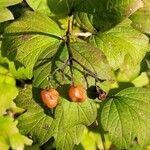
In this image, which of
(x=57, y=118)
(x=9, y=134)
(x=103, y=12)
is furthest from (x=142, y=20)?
(x=9, y=134)

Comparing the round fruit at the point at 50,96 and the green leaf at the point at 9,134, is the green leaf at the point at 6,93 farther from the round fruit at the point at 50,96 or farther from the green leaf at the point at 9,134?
the round fruit at the point at 50,96

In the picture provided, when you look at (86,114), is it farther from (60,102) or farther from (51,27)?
(51,27)

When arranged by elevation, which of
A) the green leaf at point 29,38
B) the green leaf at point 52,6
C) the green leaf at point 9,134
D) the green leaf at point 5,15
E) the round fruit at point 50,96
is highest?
the green leaf at point 5,15

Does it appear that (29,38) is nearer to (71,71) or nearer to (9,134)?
(71,71)

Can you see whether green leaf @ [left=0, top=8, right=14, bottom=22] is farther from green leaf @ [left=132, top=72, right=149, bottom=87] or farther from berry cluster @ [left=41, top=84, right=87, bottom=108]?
green leaf @ [left=132, top=72, right=149, bottom=87]

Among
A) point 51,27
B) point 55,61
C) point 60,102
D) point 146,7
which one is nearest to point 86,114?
point 60,102

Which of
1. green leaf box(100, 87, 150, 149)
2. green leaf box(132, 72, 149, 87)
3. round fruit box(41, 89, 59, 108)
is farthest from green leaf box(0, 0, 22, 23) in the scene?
green leaf box(132, 72, 149, 87)

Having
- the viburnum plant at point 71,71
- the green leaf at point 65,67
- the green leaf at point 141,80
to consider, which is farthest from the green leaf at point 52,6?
the green leaf at point 141,80
